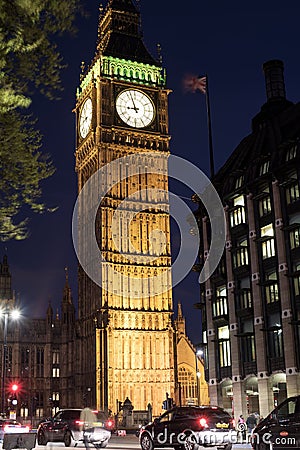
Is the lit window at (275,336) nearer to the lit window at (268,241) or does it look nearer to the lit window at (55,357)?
the lit window at (268,241)

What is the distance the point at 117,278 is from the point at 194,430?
248 feet

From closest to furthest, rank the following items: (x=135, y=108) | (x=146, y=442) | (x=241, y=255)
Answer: (x=146, y=442) → (x=241, y=255) → (x=135, y=108)

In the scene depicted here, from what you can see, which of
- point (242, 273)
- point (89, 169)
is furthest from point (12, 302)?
point (242, 273)

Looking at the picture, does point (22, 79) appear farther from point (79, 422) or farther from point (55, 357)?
point (55, 357)

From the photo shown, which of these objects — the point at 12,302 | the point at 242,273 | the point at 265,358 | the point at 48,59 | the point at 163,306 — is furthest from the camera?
the point at 12,302

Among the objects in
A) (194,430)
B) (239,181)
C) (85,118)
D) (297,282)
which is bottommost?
(194,430)

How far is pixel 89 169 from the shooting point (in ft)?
367

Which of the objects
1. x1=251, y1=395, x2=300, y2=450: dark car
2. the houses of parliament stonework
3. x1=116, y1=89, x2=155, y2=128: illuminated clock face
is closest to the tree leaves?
x1=251, y1=395, x2=300, y2=450: dark car

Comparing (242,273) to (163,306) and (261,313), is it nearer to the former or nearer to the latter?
(261,313)

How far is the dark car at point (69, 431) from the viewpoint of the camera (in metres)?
33.5

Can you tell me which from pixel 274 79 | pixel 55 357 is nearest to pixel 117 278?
pixel 55 357

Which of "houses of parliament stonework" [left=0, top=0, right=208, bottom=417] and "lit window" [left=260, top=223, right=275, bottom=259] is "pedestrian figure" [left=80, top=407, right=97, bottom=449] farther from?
"houses of parliament stonework" [left=0, top=0, right=208, bottom=417]

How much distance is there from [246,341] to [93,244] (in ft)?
148

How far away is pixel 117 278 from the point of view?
102 meters
